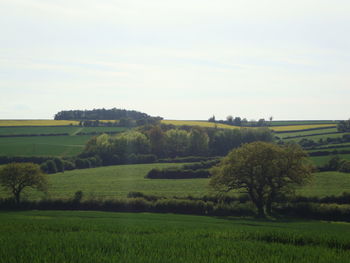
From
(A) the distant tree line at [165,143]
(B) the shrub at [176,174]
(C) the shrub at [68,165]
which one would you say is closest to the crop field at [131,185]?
(B) the shrub at [176,174]

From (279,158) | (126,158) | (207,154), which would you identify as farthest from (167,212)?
(207,154)

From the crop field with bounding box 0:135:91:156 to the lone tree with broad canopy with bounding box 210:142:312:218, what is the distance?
2961 inches

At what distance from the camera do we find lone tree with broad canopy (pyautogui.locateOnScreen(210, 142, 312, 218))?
161 feet

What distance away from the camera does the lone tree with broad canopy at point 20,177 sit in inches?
2290

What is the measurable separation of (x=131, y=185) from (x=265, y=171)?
103 feet

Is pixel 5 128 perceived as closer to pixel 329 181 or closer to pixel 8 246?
pixel 329 181

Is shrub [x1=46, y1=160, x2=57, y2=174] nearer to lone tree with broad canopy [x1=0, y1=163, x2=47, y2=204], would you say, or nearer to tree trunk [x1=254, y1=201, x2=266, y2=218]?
lone tree with broad canopy [x1=0, y1=163, x2=47, y2=204]

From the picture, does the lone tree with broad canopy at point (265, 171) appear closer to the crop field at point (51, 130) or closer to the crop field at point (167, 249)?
the crop field at point (167, 249)

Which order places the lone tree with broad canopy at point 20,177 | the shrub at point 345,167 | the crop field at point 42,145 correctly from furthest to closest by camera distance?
the crop field at point 42,145 < the shrub at point 345,167 < the lone tree with broad canopy at point 20,177

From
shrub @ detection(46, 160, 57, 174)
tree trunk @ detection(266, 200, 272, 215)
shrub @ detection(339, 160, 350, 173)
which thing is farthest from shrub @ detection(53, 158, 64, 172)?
shrub @ detection(339, 160, 350, 173)

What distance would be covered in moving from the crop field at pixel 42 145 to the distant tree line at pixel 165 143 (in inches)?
338

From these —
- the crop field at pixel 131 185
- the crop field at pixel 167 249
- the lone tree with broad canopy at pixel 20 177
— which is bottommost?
the crop field at pixel 131 185

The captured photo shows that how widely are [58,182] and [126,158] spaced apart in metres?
36.9

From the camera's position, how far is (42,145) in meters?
124
